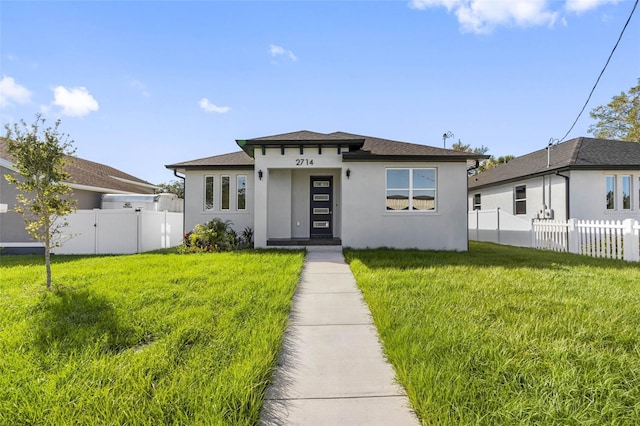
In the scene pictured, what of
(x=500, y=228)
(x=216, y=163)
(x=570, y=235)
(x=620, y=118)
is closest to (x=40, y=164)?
(x=216, y=163)

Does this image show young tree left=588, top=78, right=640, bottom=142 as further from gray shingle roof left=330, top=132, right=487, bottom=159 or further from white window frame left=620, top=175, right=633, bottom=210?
gray shingle roof left=330, top=132, right=487, bottom=159

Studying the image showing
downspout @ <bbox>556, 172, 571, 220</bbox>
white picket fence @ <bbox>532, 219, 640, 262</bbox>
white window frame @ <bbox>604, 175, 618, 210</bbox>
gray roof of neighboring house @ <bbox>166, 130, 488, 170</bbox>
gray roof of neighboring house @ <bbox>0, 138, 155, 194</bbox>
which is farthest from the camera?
gray roof of neighboring house @ <bbox>0, 138, 155, 194</bbox>

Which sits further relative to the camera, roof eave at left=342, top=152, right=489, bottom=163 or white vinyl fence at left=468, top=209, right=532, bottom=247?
white vinyl fence at left=468, top=209, right=532, bottom=247

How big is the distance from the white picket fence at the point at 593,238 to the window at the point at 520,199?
3.97 m

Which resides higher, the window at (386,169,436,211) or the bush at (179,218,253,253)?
the window at (386,169,436,211)

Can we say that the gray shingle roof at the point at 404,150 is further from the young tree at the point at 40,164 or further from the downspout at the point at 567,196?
the young tree at the point at 40,164

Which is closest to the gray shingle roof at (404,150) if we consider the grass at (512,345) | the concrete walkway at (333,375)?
the grass at (512,345)

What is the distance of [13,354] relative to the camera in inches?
118

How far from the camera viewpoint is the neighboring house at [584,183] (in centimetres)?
1295

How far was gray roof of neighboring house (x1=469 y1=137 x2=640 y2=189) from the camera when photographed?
12953mm

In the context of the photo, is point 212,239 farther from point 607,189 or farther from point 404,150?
point 607,189

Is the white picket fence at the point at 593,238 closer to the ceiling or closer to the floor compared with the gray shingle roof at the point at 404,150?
closer to the floor

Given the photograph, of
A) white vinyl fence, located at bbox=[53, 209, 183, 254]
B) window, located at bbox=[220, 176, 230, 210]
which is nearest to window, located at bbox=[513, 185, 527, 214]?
window, located at bbox=[220, 176, 230, 210]

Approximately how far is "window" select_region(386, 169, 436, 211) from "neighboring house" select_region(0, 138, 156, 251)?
8.52 m
